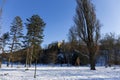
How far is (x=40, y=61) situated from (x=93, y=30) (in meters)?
75.4

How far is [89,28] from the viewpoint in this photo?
3219 centimetres

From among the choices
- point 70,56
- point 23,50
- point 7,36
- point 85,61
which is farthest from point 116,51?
point 7,36

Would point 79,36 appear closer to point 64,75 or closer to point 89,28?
point 89,28

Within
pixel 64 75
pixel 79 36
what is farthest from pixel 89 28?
pixel 64 75

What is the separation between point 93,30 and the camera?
107 ft

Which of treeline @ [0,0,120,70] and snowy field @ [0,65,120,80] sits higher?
treeline @ [0,0,120,70]

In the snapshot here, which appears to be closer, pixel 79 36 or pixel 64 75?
pixel 64 75

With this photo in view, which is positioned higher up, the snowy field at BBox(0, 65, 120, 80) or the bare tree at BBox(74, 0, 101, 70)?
the bare tree at BBox(74, 0, 101, 70)

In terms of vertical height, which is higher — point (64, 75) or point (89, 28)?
point (89, 28)

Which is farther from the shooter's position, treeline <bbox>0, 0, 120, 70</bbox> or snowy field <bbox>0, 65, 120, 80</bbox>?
treeline <bbox>0, 0, 120, 70</bbox>

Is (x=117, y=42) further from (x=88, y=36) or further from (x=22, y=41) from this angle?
(x=88, y=36)

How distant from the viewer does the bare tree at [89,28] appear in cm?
3225

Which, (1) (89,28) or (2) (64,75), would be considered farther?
(1) (89,28)

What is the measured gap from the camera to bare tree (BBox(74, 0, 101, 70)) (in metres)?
32.2
